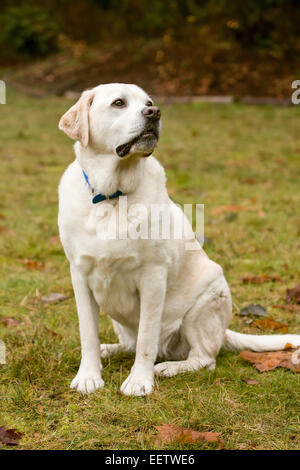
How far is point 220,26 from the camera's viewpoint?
14.7 meters

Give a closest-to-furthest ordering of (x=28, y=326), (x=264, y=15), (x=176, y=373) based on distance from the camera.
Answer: (x=176, y=373), (x=28, y=326), (x=264, y=15)

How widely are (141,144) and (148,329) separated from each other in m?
0.92

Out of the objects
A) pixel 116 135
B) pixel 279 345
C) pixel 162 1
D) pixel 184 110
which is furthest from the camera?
pixel 162 1

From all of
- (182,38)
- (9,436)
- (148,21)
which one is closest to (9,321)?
(9,436)

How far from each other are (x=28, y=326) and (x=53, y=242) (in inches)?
67.9

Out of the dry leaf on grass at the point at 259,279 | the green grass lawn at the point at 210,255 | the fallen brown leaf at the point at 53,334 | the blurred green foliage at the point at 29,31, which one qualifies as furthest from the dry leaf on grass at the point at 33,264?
the blurred green foliage at the point at 29,31

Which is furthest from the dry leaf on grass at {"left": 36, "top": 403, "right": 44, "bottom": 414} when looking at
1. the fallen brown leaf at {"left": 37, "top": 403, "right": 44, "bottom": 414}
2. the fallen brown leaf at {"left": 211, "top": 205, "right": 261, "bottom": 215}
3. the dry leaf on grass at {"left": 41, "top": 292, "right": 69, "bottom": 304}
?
the fallen brown leaf at {"left": 211, "top": 205, "right": 261, "bottom": 215}

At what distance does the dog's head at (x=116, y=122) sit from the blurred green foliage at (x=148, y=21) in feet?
38.9

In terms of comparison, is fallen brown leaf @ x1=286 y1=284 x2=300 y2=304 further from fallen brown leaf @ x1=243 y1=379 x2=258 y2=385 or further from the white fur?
fallen brown leaf @ x1=243 y1=379 x2=258 y2=385

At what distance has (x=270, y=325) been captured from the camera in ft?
12.9

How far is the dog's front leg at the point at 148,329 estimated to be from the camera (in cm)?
309

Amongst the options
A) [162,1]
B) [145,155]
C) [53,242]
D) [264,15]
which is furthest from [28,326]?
[162,1]

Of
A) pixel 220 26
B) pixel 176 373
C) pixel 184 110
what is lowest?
pixel 176 373

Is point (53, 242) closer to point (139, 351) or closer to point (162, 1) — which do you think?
point (139, 351)
